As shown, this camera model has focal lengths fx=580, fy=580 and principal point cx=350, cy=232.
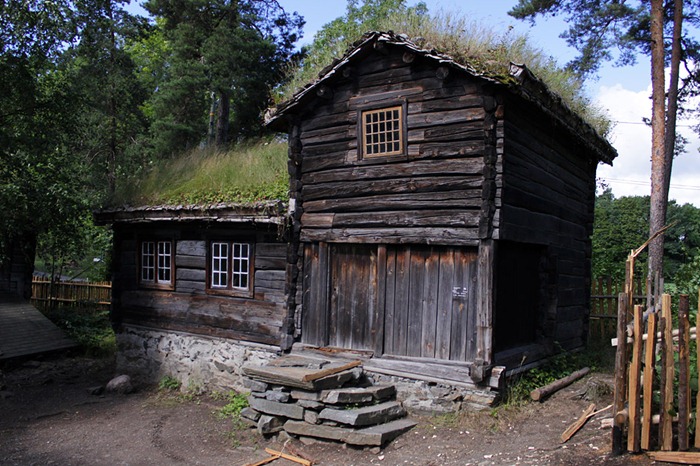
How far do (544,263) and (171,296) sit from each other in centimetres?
778

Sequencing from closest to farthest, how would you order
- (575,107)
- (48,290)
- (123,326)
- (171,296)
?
(575,107), (171,296), (123,326), (48,290)

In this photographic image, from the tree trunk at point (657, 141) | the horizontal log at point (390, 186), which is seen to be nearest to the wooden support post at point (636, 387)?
the horizontal log at point (390, 186)

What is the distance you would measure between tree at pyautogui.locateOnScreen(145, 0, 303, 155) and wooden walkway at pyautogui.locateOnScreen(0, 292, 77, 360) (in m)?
8.23

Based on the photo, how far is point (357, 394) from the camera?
27.4 ft

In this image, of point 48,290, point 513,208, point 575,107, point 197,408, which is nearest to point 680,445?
point 513,208

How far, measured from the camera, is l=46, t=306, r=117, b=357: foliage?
16.0 meters

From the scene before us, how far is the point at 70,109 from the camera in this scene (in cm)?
1491

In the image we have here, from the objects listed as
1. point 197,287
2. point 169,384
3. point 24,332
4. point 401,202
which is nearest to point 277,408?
point 401,202

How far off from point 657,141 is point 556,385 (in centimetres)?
704

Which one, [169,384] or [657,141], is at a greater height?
[657,141]

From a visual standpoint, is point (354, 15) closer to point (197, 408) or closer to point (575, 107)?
point (575, 107)

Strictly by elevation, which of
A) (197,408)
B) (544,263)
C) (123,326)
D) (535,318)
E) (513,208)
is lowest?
(197,408)

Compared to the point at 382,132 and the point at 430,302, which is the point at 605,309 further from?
the point at 382,132

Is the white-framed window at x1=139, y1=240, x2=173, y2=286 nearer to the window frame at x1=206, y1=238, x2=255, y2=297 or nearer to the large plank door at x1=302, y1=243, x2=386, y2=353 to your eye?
the window frame at x1=206, y1=238, x2=255, y2=297
